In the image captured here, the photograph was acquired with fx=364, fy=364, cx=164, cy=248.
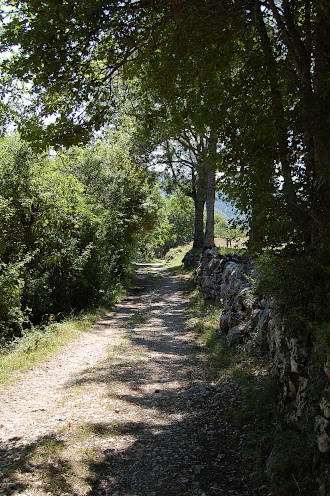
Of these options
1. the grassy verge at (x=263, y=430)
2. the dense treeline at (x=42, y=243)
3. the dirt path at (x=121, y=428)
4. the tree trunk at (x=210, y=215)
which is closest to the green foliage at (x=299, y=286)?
the grassy verge at (x=263, y=430)

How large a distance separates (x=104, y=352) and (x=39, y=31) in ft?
23.1

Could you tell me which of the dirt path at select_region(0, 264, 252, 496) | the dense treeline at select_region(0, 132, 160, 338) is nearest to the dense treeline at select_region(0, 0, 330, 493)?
the dirt path at select_region(0, 264, 252, 496)

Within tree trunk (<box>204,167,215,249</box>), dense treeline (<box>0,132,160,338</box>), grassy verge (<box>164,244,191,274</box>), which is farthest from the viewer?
grassy verge (<box>164,244,191,274</box>)

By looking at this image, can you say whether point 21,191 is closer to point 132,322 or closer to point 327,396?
point 132,322

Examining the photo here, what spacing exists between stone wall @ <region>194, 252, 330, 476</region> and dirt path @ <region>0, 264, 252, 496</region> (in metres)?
0.95

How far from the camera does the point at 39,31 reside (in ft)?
13.5

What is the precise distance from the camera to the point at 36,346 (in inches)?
348

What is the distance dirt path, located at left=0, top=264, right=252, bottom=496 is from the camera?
4.06 m

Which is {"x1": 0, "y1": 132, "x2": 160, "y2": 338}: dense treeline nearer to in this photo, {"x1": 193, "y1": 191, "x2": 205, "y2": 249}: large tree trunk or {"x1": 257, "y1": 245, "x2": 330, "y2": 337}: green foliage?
{"x1": 257, "y1": 245, "x2": 330, "y2": 337}: green foliage

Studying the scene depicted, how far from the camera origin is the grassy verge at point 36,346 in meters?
7.49

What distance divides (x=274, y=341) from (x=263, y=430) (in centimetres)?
135

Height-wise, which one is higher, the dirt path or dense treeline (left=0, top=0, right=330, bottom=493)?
dense treeline (left=0, top=0, right=330, bottom=493)

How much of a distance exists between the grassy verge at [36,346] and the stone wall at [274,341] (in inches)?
168

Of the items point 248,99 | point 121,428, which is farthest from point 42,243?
point 248,99
